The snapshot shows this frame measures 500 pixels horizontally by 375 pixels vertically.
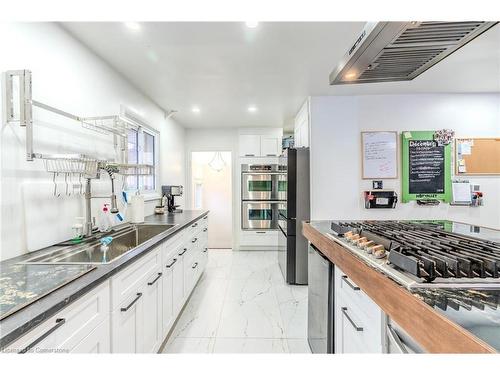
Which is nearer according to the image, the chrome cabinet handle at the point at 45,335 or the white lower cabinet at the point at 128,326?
the chrome cabinet handle at the point at 45,335

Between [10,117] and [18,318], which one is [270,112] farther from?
[18,318]

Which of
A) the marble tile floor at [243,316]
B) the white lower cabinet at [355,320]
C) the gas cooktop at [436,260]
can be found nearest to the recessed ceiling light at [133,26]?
the gas cooktop at [436,260]

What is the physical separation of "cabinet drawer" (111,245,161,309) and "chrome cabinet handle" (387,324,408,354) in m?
1.19

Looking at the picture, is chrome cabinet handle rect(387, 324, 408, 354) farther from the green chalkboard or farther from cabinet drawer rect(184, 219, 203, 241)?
the green chalkboard

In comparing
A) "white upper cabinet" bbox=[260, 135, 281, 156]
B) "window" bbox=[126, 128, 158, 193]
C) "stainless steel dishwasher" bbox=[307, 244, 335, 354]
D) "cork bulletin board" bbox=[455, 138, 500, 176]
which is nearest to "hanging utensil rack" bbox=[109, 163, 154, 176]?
"window" bbox=[126, 128, 158, 193]

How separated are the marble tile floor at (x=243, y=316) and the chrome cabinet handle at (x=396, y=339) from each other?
53.5 inches

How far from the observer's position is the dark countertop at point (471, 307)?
20.6 inches

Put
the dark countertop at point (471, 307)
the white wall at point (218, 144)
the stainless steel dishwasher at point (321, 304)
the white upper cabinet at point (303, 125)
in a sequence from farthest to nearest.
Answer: the white wall at point (218, 144)
the white upper cabinet at point (303, 125)
the stainless steel dishwasher at point (321, 304)
the dark countertop at point (471, 307)

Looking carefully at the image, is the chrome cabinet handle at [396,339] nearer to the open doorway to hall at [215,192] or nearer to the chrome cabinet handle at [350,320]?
the chrome cabinet handle at [350,320]

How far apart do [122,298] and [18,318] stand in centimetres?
58

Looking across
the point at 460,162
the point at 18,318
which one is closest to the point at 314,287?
the point at 18,318

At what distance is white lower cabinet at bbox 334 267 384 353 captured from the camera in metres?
0.95

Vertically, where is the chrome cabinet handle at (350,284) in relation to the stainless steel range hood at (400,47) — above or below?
below
